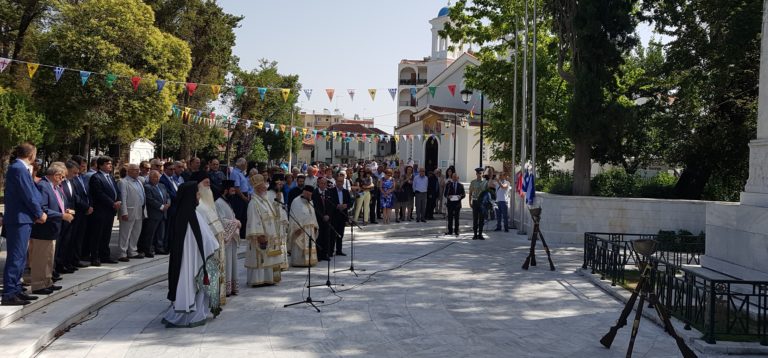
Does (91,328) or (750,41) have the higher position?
(750,41)

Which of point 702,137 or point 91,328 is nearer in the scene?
point 91,328

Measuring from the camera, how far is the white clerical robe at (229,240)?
30.1 feet

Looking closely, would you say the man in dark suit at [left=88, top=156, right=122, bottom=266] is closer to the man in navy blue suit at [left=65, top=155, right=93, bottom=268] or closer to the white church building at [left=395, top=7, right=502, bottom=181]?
the man in navy blue suit at [left=65, top=155, right=93, bottom=268]

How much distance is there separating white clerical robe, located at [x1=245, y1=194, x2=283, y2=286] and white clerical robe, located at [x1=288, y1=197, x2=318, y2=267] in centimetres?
144

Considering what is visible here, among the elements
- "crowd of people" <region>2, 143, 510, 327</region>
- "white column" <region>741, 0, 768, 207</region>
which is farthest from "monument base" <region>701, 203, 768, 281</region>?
"crowd of people" <region>2, 143, 510, 327</region>

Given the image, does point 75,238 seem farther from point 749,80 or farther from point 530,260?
point 749,80

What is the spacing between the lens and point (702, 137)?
19.6 m

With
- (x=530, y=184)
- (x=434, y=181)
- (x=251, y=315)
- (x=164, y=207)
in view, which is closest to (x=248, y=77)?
(x=434, y=181)

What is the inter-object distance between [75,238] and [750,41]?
16741 mm

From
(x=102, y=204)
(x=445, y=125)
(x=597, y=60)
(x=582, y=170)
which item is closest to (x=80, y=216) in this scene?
(x=102, y=204)

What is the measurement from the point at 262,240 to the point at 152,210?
3653 millimetres

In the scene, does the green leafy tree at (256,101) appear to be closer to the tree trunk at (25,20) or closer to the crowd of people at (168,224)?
the tree trunk at (25,20)

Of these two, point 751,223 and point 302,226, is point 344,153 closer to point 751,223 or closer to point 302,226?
point 302,226

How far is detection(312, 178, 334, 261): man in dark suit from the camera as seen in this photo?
13617mm
